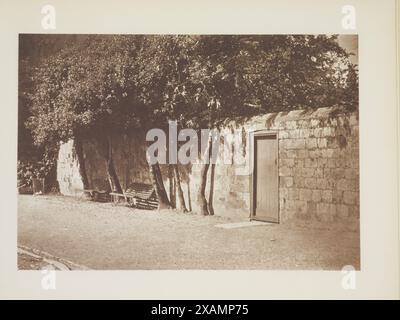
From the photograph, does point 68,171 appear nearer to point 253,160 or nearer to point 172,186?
point 172,186

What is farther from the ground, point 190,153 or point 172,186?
point 190,153

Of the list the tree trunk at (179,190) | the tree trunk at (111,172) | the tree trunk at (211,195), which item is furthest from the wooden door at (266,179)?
the tree trunk at (111,172)

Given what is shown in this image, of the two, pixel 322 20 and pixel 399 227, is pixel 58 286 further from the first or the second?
pixel 322 20

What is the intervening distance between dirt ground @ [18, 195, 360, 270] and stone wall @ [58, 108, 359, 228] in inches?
5.9

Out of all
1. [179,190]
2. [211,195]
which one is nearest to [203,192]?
[211,195]

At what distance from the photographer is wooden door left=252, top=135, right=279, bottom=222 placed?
3.73 meters

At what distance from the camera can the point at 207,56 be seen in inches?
147

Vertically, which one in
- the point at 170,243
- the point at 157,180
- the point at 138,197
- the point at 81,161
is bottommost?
the point at 170,243

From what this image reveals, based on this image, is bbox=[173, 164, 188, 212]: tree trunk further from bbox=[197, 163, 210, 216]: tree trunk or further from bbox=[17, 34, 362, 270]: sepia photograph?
bbox=[197, 163, 210, 216]: tree trunk

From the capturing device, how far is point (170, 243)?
3.68m

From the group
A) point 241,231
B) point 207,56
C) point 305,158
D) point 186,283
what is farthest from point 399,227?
point 207,56

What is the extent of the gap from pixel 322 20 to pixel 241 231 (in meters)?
1.69

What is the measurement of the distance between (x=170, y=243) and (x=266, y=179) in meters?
0.87
